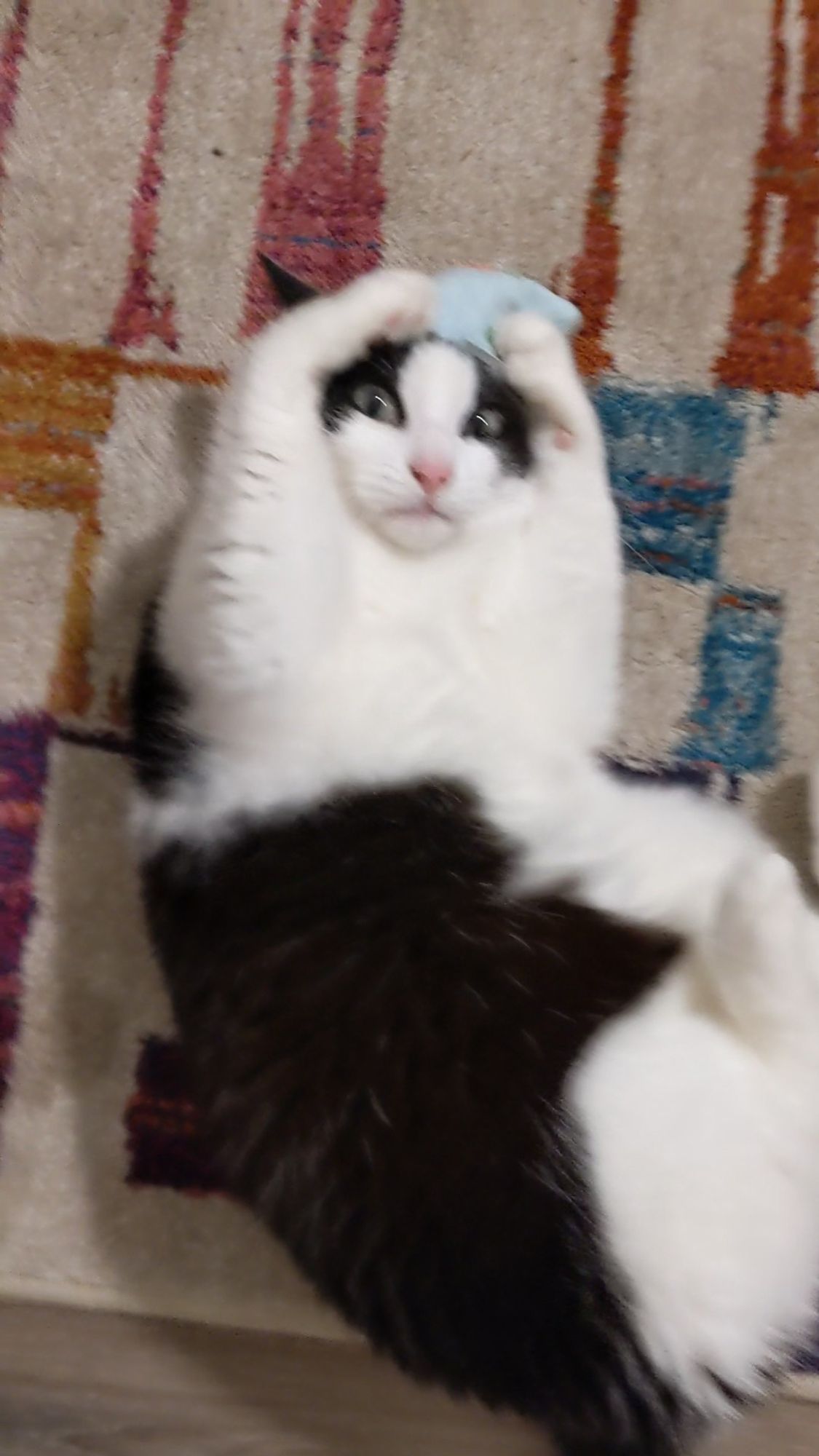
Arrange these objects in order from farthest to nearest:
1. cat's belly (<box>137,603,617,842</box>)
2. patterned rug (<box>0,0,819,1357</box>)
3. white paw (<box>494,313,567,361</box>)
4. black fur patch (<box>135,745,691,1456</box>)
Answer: patterned rug (<box>0,0,819,1357</box>) < white paw (<box>494,313,567,361</box>) < cat's belly (<box>137,603,617,842</box>) < black fur patch (<box>135,745,691,1456</box>)

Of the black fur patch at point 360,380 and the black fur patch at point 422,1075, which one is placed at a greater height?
the black fur patch at point 360,380

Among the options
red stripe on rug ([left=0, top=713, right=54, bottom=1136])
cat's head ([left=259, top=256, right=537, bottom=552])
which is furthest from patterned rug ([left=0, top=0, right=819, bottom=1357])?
cat's head ([left=259, top=256, right=537, bottom=552])

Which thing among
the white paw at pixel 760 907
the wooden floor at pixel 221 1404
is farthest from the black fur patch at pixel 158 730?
the wooden floor at pixel 221 1404

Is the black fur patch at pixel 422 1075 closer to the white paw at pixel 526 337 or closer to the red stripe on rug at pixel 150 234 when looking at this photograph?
the white paw at pixel 526 337

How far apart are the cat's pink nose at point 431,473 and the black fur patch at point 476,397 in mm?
56

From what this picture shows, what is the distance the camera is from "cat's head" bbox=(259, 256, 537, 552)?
1.00 metres

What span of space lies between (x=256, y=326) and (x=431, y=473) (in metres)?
0.42

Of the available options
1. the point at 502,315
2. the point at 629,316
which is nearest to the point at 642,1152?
the point at 502,315

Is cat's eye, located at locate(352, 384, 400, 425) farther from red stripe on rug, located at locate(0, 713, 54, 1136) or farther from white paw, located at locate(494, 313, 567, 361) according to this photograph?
red stripe on rug, located at locate(0, 713, 54, 1136)

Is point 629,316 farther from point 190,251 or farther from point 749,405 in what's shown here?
point 190,251

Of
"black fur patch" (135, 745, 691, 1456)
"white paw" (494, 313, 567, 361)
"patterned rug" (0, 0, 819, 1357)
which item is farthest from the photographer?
"patterned rug" (0, 0, 819, 1357)

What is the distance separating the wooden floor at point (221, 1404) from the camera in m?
1.13

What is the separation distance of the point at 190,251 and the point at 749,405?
68 cm

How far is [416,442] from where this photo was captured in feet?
3.27
